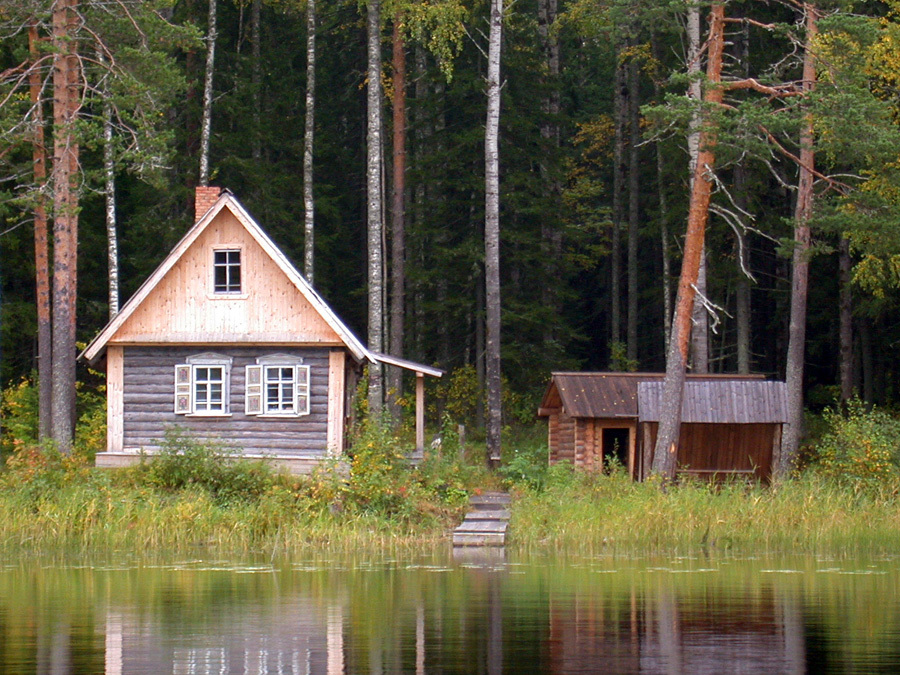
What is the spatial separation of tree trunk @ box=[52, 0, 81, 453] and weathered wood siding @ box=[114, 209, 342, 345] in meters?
1.49

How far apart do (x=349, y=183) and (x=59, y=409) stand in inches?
863

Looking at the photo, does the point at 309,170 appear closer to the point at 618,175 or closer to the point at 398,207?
the point at 398,207

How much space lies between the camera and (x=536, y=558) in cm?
1934

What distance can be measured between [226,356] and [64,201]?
4.75 m

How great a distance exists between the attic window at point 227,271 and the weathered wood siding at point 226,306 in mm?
136

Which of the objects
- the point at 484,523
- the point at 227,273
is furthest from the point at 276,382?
the point at 484,523

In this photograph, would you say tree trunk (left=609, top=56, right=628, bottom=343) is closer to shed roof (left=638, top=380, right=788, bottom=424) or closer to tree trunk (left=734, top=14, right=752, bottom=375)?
tree trunk (left=734, top=14, right=752, bottom=375)

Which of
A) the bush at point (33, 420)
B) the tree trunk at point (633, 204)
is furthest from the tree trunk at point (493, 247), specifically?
the tree trunk at point (633, 204)

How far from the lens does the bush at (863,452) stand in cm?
2462

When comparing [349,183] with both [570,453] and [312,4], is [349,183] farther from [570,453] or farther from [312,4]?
[570,453]

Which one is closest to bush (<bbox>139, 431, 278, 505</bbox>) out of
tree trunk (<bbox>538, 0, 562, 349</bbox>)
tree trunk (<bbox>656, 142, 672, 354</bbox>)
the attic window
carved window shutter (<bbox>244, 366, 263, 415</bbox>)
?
carved window shutter (<bbox>244, 366, 263, 415</bbox>)

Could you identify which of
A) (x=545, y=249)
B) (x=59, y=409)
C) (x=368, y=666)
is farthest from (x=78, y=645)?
(x=545, y=249)

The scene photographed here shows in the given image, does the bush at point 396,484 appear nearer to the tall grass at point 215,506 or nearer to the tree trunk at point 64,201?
the tall grass at point 215,506

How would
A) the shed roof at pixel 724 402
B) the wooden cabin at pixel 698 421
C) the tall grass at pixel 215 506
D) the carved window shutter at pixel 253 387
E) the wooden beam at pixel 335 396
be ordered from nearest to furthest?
1. the tall grass at pixel 215 506
2. the shed roof at pixel 724 402
3. the wooden cabin at pixel 698 421
4. the wooden beam at pixel 335 396
5. the carved window shutter at pixel 253 387
